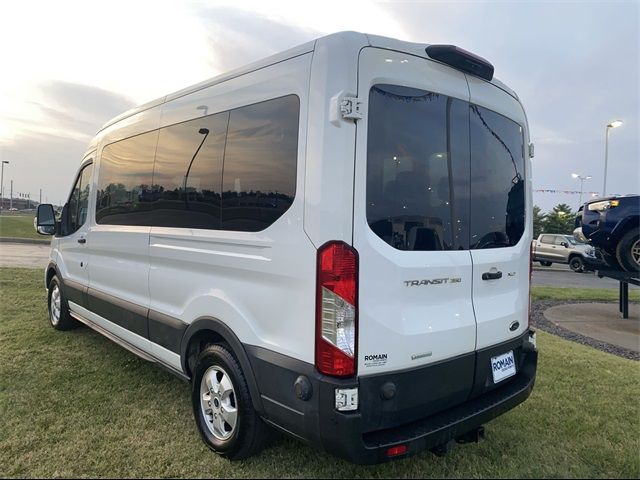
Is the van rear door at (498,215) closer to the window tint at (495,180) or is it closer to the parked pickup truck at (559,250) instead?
the window tint at (495,180)

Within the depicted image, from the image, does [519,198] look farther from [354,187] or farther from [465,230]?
[354,187]

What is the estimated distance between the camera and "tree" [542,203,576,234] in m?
40.8

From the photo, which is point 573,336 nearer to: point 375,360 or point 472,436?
point 472,436

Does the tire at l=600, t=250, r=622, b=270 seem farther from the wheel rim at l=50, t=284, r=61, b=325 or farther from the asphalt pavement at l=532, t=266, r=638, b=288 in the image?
the wheel rim at l=50, t=284, r=61, b=325

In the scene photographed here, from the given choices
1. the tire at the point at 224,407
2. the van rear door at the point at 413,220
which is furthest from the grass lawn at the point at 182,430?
the van rear door at the point at 413,220

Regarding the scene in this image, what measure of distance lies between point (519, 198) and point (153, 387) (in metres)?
3.38

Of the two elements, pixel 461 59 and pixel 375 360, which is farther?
pixel 461 59

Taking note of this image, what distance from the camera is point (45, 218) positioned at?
222 inches

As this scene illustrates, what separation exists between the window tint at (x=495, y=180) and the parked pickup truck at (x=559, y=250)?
1940cm

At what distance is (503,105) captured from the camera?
317cm

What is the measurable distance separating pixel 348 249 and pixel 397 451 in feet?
3.43

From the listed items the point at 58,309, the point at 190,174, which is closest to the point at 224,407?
the point at 190,174

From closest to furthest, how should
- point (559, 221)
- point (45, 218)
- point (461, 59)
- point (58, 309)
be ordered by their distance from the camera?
1. point (461, 59)
2. point (45, 218)
3. point (58, 309)
4. point (559, 221)

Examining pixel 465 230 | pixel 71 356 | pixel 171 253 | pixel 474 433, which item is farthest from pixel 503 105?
pixel 71 356
